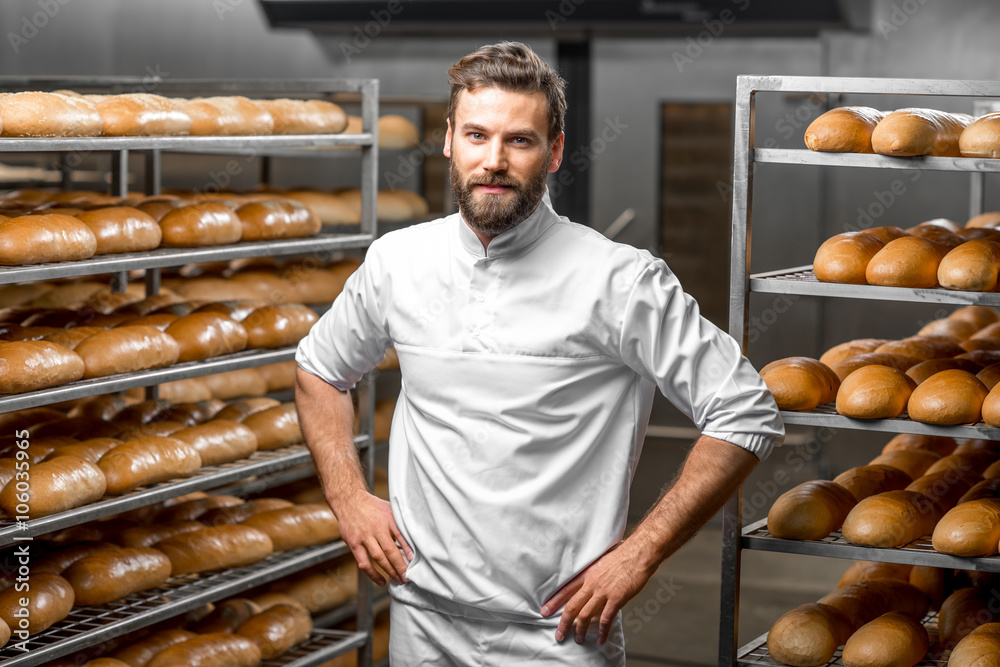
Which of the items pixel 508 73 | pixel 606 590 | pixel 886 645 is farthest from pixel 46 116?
pixel 886 645

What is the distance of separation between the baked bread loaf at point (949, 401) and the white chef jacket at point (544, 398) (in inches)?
15.9

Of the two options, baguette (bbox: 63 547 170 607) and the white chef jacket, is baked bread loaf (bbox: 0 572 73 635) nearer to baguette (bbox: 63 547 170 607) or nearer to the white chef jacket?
baguette (bbox: 63 547 170 607)

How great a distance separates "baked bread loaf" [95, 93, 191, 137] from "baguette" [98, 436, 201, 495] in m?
0.74

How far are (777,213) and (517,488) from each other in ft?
11.4

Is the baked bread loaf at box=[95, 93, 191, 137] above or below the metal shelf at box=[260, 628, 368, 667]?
above

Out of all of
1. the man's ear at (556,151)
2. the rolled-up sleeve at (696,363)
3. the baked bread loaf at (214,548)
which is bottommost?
the baked bread loaf at (214,548)

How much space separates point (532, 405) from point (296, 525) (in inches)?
58.3

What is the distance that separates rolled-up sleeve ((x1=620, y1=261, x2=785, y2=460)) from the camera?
179cm

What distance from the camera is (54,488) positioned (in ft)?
7.69

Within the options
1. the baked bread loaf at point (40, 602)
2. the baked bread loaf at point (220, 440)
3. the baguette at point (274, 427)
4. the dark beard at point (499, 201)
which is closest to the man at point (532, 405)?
the dark beard at point (499, 201)

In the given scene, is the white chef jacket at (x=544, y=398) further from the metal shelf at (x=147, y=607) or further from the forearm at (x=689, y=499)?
the metal shelf at (x=147, y=607)

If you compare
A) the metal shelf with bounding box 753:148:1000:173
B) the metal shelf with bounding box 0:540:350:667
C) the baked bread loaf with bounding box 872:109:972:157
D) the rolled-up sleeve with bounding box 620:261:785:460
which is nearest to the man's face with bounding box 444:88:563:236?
the rolled-up sleeve with bounding box 620:261:785:460

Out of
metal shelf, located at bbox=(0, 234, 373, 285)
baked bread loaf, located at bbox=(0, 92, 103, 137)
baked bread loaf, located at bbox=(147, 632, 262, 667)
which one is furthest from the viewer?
baked bread loaf, located at bbox=(147, 632, 262, 667)

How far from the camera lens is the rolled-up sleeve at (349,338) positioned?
82.7 inches
